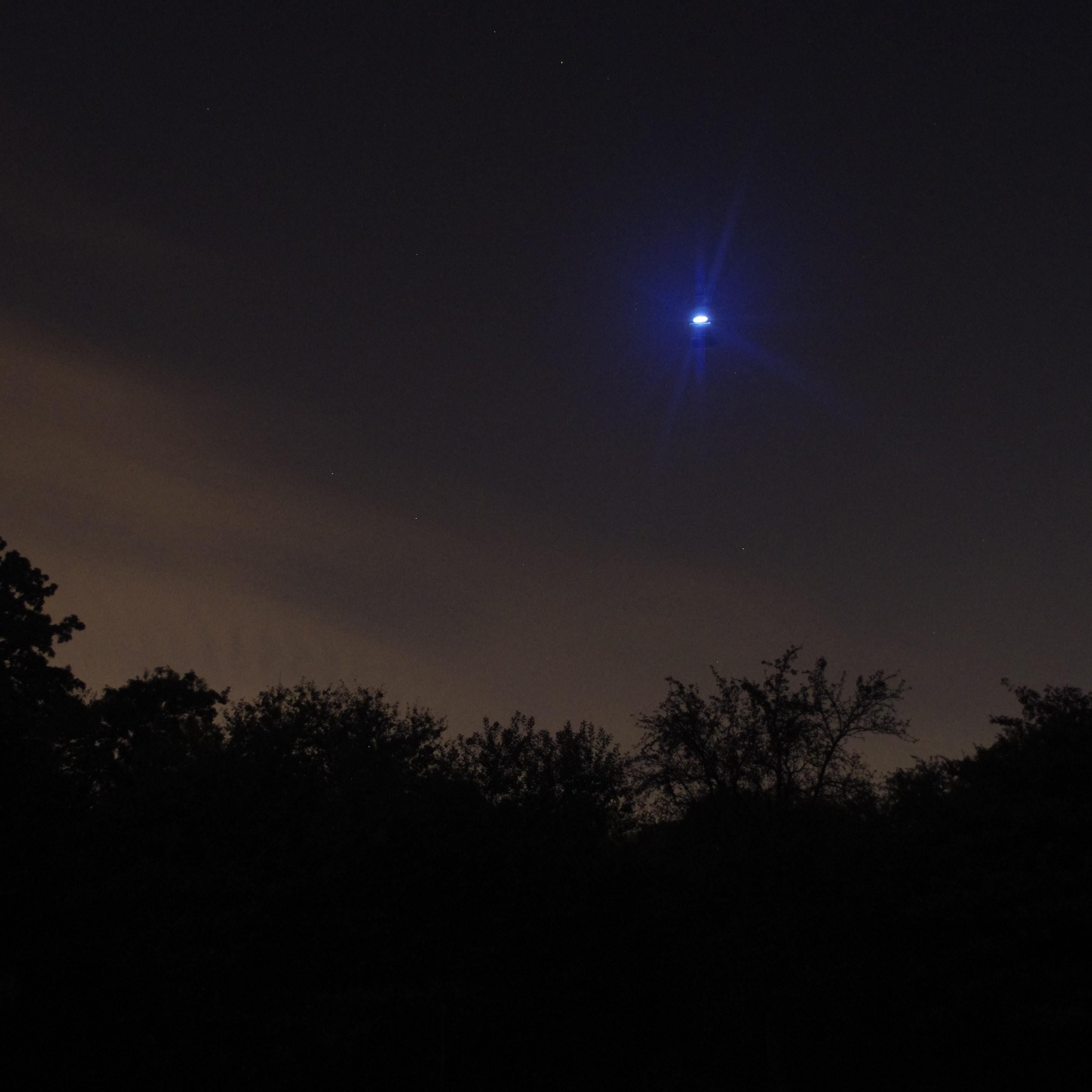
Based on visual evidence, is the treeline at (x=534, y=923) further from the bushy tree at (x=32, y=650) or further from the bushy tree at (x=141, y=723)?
the bushy tree at (x=32, y=650)

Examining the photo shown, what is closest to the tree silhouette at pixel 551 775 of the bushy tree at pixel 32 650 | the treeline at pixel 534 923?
the treeline at pixel 534 923

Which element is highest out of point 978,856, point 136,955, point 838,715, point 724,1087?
point 838,715

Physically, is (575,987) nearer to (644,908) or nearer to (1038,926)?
(644,908)

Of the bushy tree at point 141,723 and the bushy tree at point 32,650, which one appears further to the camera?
the bushy tree at point 32,650

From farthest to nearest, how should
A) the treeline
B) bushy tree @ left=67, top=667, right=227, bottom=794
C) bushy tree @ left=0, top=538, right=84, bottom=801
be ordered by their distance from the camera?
bushy tree @ left=0, top=538, right=84, bottom=801, bushy tree @ left=67, top=667, right=227, bottom=794, the treeline

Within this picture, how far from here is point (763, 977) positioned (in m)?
20.9

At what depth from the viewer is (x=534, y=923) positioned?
69.8 ft

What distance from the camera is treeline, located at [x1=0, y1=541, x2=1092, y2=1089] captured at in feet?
56.1

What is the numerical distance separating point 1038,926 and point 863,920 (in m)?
4.06

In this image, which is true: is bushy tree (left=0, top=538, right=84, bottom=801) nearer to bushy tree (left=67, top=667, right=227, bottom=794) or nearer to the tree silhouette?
bushy tree (left=67, top=667, right=227, bottom=794)

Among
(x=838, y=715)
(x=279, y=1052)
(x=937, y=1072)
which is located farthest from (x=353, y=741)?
(x=937, y=1072)

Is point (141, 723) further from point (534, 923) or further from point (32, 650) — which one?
point (534, 923)

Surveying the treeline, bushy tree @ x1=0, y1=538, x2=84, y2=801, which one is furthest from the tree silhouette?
bushy tree @ x1=0, y1=538, x2=84, y2=801

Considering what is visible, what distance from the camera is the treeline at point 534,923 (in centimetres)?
1711
